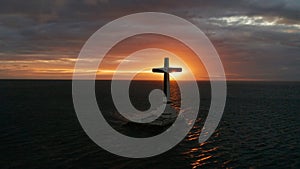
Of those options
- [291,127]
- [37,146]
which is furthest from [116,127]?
[291,127]

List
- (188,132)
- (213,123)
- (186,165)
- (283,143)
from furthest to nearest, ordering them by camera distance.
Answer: (213,123) < (188,132) < (283,143) < (186,165)

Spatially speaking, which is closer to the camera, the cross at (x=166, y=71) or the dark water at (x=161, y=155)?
the dark water at (x=161, y=155)

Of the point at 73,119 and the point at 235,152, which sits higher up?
the point at 73,119

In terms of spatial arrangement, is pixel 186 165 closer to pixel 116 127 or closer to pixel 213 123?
pixel 116 127

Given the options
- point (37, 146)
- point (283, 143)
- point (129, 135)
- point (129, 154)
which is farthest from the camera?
point (129, 135)

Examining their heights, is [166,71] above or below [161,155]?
above

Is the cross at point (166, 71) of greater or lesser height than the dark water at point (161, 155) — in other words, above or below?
above

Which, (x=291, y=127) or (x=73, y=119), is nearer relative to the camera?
(x=291, y=127)

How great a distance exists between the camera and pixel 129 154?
42750 mm

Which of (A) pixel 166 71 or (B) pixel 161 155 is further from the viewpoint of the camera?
(A) pixel 166 71

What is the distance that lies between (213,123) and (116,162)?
41.2m

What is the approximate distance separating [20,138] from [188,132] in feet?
120

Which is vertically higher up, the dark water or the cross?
the cross

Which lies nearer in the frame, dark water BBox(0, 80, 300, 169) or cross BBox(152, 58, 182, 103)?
dark water BBox(0, 80, 300, 169)
